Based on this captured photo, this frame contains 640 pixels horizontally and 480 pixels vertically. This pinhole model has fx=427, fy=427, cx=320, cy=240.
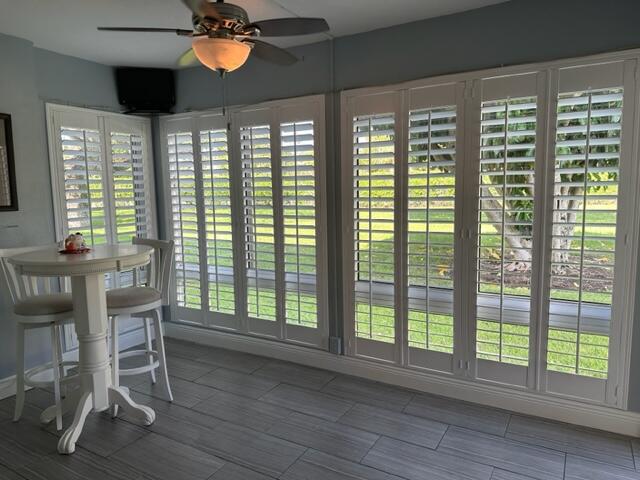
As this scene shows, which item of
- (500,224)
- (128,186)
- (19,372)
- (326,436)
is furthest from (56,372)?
(500,224)

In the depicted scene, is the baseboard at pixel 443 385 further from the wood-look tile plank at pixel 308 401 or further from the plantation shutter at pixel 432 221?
the wood-look tile plank at pixel 308 401

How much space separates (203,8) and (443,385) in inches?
107

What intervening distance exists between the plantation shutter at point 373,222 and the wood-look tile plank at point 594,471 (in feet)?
4.13

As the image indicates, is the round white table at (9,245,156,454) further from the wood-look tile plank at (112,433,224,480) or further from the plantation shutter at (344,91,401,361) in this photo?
the plantation shutter at (344,91,401,361)

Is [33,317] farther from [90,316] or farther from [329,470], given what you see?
[329,470]

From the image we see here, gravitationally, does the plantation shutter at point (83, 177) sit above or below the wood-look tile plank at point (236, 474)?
above

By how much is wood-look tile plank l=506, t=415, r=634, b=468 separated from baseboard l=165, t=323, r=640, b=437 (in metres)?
0.07

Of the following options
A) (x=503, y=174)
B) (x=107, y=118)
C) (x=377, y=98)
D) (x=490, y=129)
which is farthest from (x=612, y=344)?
(x=107, y=118)

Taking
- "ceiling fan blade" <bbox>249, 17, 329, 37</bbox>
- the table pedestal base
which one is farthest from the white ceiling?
the table pedestal base

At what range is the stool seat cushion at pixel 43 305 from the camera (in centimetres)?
259

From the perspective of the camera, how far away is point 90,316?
8.21 ft

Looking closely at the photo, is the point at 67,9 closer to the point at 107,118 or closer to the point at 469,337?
the point at 107,118

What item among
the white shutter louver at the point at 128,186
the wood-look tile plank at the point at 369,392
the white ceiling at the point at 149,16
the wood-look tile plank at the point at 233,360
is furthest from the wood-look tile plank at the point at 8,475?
the white ceiling at the point at 149,16

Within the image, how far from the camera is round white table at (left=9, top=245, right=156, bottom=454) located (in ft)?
7.47
